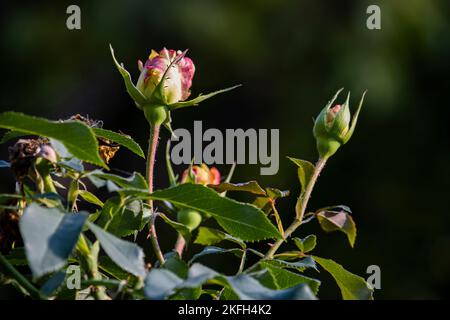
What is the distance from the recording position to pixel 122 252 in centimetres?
56

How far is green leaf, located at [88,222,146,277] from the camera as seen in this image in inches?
21.9

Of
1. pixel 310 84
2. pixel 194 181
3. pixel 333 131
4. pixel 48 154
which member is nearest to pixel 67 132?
pixel 48 154

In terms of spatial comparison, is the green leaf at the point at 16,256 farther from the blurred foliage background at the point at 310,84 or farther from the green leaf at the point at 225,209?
the blurred foliage background at the point at 310,84

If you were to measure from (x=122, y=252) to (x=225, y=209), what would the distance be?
0.11m

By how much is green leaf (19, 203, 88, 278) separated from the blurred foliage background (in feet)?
11.4

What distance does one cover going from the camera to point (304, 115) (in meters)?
4.26

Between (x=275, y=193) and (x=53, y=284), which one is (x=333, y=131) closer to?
(x=275, y=193)

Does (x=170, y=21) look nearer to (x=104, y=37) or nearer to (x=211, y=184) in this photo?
(x=104, y=37)

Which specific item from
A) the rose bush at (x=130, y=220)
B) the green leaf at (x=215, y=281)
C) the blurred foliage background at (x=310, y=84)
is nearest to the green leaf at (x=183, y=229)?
the rose bush at (x=130, y=220)

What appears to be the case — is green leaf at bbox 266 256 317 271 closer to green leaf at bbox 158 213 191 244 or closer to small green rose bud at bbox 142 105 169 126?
green leaf at bbox 158 213 191 244

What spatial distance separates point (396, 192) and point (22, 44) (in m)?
1.78

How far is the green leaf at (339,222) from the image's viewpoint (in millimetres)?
712

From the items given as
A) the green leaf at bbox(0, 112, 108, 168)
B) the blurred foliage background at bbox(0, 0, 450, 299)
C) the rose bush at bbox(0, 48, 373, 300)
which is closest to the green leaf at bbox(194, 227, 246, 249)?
the rose bush at bbox(0, 48, 373, 300)

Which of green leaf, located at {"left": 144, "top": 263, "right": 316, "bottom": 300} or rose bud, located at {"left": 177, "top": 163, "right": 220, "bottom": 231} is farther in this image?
rose bud, located at {"left": 177, "top": 163, "right": 220, "bottom": 231}
